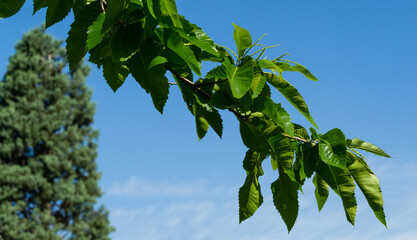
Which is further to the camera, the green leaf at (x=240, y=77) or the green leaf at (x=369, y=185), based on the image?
the green leaf at (x=369, y=185)

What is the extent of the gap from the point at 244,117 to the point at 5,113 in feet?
47.4

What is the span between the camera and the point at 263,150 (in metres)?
1.31

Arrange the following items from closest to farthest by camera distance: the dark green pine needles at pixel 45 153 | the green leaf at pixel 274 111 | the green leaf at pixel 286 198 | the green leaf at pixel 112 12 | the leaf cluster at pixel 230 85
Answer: the green leaf at pixel 112 12
the leaf cluster at pixel 230 85
the green leaf at pixel 274 111
the green leaf at pixel 286 198
the dark green pine needles at pixel 45 153

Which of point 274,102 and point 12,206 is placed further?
point 12,206

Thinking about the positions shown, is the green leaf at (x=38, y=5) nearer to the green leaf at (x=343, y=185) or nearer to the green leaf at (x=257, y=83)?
the green leaf at (x=257, y=83)

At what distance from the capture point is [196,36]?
3.79 feet

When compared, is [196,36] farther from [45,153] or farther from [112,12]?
[45,153]

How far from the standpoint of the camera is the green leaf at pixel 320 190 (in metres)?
1.38

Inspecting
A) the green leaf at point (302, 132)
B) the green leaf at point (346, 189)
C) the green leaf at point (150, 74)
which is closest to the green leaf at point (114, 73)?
the green leaf at point (150, 74)

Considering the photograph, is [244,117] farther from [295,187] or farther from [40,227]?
[40,227]

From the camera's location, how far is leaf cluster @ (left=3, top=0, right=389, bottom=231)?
1.11 m

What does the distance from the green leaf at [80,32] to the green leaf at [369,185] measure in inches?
32.2

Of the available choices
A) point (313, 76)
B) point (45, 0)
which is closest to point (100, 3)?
point (45, 0)

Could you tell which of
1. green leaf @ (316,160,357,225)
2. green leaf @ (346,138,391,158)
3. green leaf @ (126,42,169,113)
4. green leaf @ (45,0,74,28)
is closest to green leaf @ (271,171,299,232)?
green leaf @ (316,160,357,225)
